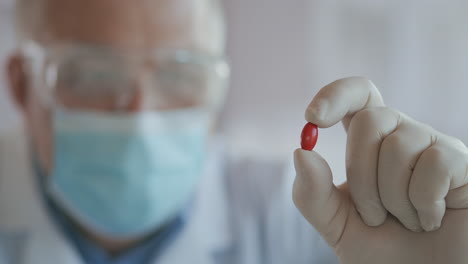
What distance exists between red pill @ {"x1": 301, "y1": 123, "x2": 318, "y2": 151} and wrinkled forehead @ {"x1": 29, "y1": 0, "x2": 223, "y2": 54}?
68cm

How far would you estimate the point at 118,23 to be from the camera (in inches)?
36.5

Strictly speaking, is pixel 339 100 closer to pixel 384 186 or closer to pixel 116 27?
pixel 384 186

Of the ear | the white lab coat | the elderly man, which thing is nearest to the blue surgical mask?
the elderly man

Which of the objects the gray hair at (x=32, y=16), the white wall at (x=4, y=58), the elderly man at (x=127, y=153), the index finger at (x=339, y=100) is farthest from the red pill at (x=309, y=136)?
the white wall at (x=4, y=58)

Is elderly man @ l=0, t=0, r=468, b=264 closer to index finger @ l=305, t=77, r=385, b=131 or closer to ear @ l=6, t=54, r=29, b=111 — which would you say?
ear @ l=6, t=54, r=29, b=111

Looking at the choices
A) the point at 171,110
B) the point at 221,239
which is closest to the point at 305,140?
the point at 171,110

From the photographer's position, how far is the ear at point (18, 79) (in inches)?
42.4

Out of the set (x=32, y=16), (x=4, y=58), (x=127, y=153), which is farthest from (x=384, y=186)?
(x=4, y=58)

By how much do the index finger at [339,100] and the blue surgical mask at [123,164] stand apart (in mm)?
621

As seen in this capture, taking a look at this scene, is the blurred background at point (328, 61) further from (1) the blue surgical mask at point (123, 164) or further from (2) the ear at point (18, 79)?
(2) the ear at point (18, 79)

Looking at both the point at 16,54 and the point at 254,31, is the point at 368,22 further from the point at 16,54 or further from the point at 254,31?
the point at 16,54

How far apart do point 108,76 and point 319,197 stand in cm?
71

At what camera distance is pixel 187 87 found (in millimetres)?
1043

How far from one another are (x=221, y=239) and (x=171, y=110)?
0.37 metres
